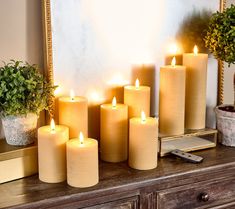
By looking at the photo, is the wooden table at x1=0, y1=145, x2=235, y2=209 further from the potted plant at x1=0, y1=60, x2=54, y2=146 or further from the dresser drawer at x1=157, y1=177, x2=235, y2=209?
the potted plant at x1=0, y1=60, x2=54, y2=146

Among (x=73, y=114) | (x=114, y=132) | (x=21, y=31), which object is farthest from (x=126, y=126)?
(x=21, y=31)

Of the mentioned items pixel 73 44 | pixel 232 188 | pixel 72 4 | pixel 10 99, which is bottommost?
pixel 232 188

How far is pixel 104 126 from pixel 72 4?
335 millimetres

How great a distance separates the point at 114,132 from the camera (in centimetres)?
109

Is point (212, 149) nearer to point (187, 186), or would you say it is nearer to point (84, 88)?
point (187, 186)

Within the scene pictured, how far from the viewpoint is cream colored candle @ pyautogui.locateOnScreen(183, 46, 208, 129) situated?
120cm

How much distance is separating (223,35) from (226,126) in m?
0.28

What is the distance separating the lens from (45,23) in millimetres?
1046

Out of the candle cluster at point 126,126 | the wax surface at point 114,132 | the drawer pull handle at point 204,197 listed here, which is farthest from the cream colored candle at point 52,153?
the drawer pull handle at point 204,197

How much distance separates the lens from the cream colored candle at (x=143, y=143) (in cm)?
103

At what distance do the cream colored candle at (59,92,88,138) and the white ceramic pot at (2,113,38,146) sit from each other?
3.0 inches

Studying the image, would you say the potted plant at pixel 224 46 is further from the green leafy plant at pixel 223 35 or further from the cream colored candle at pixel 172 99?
the cream colored candle at pixel 172 99

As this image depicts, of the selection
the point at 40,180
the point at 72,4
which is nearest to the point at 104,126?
the point at 40,180

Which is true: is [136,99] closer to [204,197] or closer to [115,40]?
[115,40]
